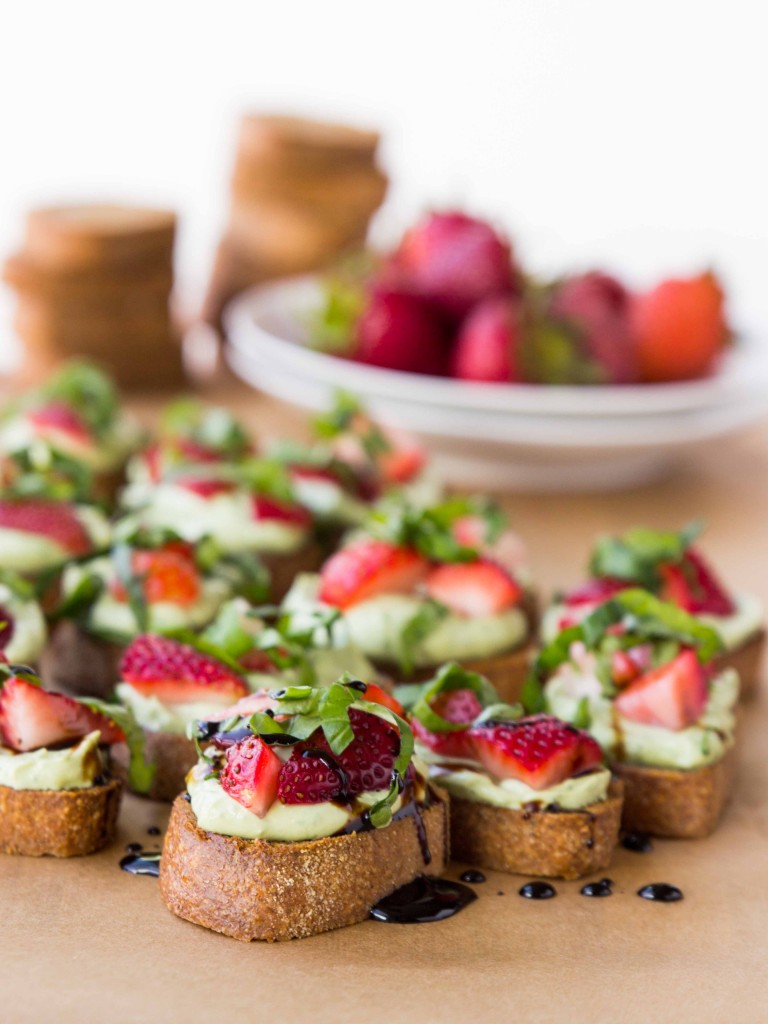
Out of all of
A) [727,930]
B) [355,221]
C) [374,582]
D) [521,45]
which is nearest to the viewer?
[727,930]

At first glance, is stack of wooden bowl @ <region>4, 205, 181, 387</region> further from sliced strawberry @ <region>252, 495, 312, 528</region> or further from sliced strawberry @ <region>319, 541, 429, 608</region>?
sliced strawberry @ <region>319, 541, 429, 608</region>

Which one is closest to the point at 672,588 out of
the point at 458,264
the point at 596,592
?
the point at 596,592

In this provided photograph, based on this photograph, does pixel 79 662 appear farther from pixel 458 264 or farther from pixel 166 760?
pixel 458 264

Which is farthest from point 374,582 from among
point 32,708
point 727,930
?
point 727,930

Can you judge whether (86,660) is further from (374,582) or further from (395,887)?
(395,887)

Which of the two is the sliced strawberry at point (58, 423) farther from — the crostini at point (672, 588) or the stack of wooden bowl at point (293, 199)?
the stack of wooden bowl at point (293, 199)

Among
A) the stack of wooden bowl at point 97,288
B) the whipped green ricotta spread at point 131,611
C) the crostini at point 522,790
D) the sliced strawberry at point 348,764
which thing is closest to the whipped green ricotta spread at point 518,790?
the crostini at point 522,790
